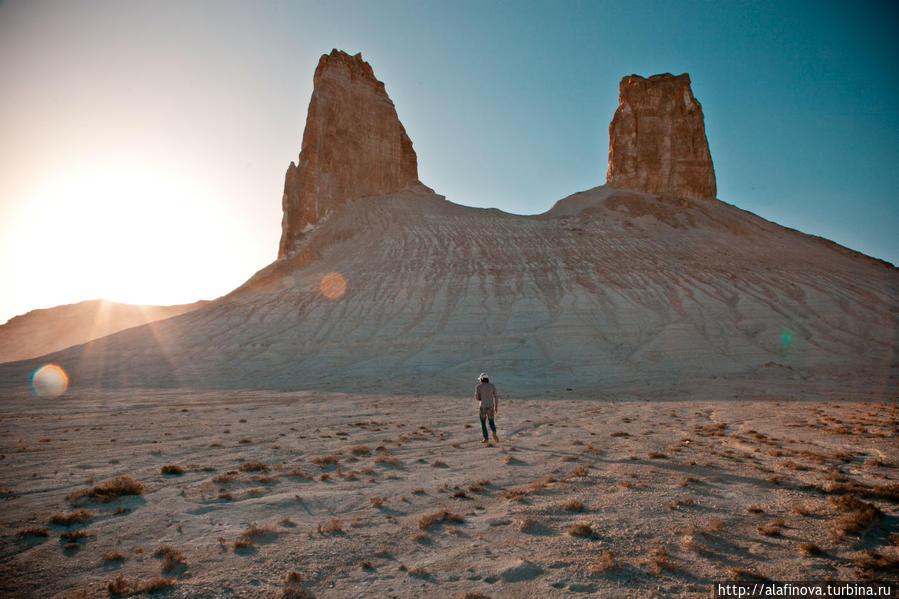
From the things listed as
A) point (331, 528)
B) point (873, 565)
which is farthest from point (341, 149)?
point (873, 565)

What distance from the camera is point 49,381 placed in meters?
29.8

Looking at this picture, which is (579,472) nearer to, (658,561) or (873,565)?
(658,561)

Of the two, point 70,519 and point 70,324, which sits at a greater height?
point 70,324

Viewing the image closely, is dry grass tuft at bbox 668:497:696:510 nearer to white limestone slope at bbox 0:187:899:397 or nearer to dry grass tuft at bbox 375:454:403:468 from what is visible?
dry grass tuft at bbox 375:454:403:468

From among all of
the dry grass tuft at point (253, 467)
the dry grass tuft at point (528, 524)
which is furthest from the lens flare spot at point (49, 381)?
the dry grass tuft at point (528, 524)

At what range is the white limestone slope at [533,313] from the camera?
29438mm

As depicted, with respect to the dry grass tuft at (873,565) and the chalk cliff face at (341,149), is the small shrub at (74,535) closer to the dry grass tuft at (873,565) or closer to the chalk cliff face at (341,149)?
the dry grass tuft at (873,565)

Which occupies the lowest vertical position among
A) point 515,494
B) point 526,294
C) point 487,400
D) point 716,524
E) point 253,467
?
point 253,467

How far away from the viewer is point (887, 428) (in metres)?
12.3

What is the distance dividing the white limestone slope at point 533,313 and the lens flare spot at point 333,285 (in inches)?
30.8

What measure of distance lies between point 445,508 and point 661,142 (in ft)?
259

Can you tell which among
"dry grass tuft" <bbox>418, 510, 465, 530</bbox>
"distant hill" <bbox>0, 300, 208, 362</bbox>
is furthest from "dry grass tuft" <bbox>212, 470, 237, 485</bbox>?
"distant hill" <bbox>0, 300, 208, 362</bbox>

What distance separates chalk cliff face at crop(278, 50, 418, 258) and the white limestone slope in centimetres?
552

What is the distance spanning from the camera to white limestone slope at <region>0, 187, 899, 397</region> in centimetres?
2944
